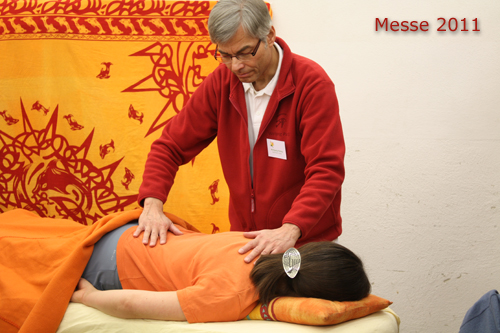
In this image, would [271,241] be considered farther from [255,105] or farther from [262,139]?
[255,105]

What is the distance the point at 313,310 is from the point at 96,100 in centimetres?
203

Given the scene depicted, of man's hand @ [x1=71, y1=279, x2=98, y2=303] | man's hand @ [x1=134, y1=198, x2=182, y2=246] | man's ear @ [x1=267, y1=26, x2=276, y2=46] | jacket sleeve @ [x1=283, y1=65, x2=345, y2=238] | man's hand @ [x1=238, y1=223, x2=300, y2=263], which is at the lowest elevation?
man's hand @ [x1=71, y1=279, x2=98, y2=303]

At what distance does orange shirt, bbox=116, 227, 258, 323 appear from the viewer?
1.46 m

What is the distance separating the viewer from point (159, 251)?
66.7 inches

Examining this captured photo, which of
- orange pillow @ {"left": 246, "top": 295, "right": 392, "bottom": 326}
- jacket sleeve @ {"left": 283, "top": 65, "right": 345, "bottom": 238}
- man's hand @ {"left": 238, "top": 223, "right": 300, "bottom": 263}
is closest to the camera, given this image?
orange pillow @ {"left": 246, "top": 295, "right": 392, "bottom": 326}

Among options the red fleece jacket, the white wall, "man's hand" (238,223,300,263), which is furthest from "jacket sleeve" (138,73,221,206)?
the white wall

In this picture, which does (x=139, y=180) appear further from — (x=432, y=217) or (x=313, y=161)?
(x=432, y=217)

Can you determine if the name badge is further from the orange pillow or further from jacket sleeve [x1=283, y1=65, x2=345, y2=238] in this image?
the orange pillow

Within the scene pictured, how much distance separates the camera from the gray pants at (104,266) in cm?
172

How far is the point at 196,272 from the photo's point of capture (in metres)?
1.56

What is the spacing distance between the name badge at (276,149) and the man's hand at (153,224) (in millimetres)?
459

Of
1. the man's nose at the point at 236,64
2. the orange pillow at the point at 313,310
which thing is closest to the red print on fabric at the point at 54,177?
the man's nose at the point at 236,64

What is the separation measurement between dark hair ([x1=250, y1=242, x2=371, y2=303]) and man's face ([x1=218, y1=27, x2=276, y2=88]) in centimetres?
67

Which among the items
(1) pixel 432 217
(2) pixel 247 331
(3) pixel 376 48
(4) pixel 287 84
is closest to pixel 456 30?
(3) pixel 376 48
